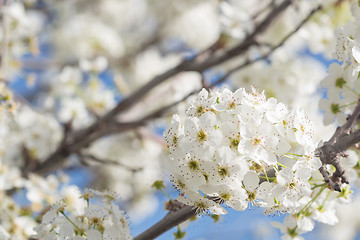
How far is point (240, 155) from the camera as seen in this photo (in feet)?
4.03

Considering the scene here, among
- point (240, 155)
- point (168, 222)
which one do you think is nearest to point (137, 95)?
point (168, 222)

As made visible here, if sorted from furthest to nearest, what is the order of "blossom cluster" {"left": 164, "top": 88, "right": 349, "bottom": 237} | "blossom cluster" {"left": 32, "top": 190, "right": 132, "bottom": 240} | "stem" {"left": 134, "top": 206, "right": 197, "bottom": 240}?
"blossom cluster" {"left": 32, "top": 190, "right": 132, "bottom": 240} → "stem" {"left": 134, "top": 206, "right": 197, "bottom": 240} → "blossom cluster" {"left": 164, "top": 88, "right": 349, "bottom": 237}

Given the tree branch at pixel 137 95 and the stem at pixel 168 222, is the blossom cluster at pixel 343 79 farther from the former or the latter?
the tree branch at pixel 137 95

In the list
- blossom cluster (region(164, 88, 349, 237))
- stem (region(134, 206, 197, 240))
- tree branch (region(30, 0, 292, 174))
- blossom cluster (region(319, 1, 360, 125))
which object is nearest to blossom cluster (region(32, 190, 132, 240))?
stem (region(134, 206, 197, 240))

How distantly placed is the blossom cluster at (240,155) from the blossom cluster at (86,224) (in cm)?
35

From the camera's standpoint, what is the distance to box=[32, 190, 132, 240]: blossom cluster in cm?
147

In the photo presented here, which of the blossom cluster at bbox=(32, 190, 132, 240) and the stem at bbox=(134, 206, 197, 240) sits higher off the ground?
the blossom cluster at bbox=(32, 190, 132, 240)

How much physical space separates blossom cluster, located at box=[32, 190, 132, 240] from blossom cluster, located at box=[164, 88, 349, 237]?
35 cm

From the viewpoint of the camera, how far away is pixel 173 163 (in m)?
1.28

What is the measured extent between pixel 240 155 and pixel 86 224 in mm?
700

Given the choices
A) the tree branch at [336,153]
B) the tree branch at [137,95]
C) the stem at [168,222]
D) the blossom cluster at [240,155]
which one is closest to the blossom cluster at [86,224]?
the stem at [168,222]

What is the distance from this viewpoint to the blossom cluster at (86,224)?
57.8 inches

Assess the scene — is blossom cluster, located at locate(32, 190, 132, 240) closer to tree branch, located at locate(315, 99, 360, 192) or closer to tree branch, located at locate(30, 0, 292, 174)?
tree branch, located at locate(315, 99, 360, 192)

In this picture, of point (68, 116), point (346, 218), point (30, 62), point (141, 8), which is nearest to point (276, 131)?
point (68, 116)
